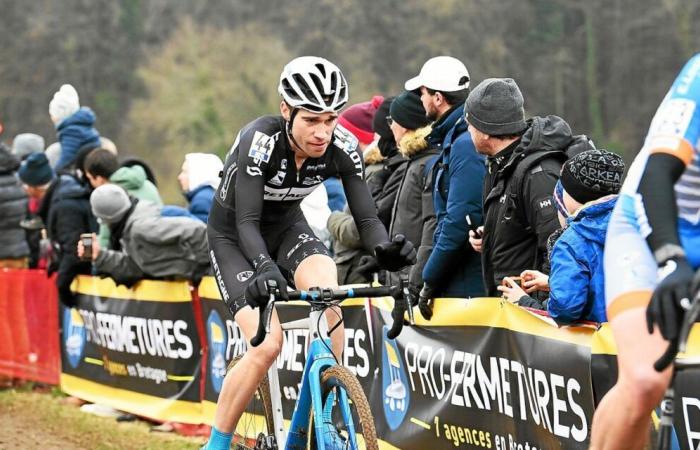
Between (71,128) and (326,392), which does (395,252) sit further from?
(71,128)

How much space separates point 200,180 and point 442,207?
11.2 feet

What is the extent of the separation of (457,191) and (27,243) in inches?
304

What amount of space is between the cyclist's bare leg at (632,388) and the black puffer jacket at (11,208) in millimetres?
9764

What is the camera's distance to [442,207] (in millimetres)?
7160

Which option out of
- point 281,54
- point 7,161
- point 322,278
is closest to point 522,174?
point 322,278

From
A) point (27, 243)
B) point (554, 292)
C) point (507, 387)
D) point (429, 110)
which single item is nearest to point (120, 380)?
point (27, 243)

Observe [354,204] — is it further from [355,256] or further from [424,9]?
[424,9]

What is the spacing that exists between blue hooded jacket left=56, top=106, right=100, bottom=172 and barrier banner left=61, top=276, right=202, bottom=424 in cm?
182

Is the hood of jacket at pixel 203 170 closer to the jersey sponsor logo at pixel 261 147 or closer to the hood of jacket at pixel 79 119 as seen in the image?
the hood of jacket at pixel 79 119

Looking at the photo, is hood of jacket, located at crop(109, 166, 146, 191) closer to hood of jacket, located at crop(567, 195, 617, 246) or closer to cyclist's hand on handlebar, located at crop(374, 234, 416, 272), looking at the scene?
cyclist's hand on handlebar, located at crop(374, 234, 416, 272)

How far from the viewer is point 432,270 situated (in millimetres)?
7000

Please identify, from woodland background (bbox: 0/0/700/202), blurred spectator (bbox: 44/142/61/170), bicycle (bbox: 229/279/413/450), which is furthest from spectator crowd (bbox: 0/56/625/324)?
woodland background (bbox: 0/0/700/202)

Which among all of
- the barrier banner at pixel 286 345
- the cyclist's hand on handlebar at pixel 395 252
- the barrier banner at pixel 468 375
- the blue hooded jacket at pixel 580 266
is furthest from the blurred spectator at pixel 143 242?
the blue hooded jacket at pixel 580 266

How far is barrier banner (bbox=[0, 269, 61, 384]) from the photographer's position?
1239 cm
